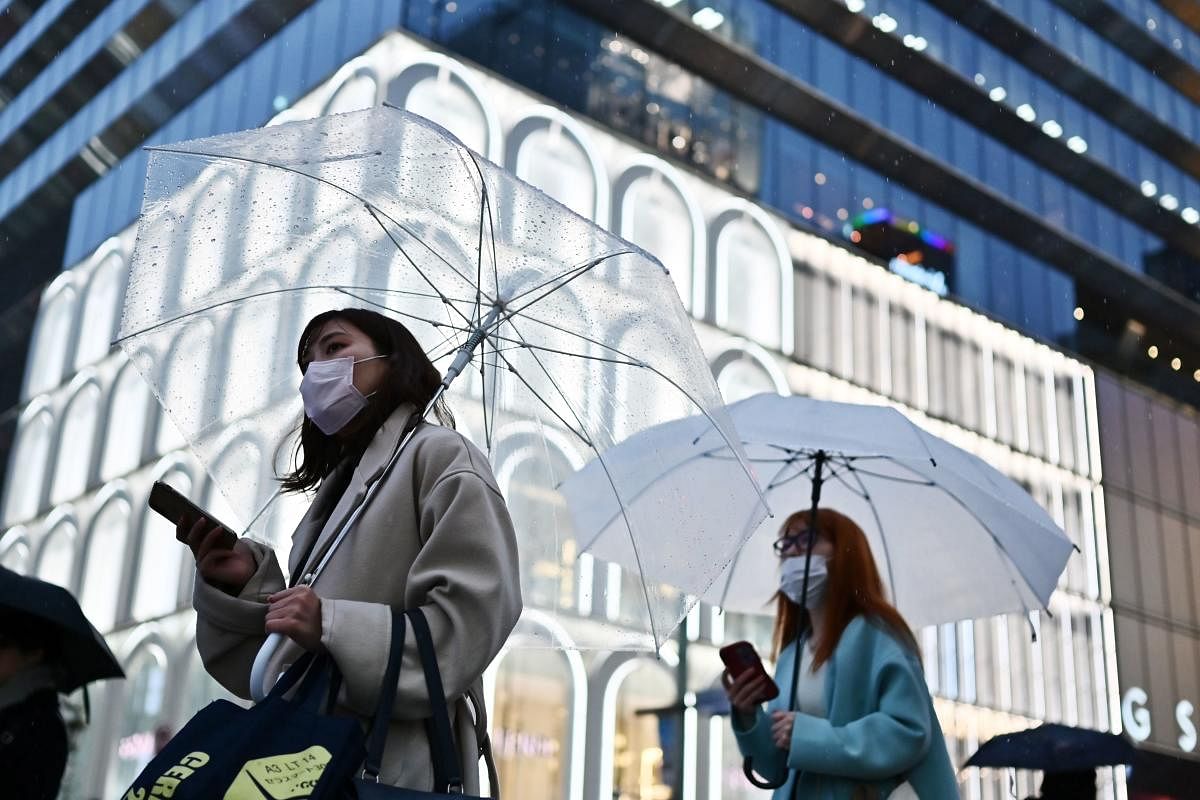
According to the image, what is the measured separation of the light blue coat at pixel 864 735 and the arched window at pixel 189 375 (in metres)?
1.68

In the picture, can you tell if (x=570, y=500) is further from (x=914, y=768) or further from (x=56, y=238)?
(x=56, y=238)

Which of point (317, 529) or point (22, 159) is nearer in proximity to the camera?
point (317, 529)

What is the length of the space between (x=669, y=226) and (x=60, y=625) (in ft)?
56.7

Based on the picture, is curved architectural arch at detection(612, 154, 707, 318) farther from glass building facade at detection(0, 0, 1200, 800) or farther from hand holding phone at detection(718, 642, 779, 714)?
hand holding phone at detection(718, 642, 779, 714)

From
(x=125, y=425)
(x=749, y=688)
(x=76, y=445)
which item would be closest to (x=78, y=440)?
(x=76, y=445)

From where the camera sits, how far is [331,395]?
273cm

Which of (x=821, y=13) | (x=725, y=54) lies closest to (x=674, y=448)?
(x=725, y=54)

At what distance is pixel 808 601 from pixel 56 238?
2198 cm

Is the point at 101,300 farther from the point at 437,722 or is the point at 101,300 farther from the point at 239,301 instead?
the point at 437,722

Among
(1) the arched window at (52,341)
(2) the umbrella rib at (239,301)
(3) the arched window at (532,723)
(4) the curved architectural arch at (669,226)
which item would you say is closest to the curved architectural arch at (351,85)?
(4) the curved architectural arch at (669,226)

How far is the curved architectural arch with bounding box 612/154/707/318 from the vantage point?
65.5 feet

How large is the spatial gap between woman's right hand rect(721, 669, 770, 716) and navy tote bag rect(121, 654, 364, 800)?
1862mm

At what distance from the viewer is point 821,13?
88.2ft

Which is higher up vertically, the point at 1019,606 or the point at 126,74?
the point at 126,74
